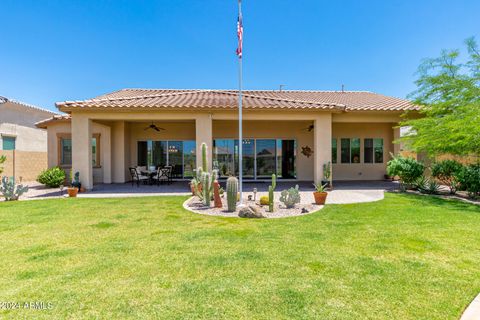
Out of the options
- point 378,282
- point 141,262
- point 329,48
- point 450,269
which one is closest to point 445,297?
point 378,282

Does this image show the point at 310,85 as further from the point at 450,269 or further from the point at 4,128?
the point at 4,128

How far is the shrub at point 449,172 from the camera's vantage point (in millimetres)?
11328

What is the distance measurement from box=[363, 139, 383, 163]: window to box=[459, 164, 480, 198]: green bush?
657 centimetres

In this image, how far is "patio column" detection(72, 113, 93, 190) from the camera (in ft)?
40.9

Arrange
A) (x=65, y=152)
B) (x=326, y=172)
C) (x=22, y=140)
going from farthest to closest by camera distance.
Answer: (x=22, y=140)
(x=65, y=152)
(x=326, y=172)

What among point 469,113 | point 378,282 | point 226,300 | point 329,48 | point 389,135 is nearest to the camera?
point 226,300

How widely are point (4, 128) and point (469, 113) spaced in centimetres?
2651

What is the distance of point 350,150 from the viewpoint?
17.6 m

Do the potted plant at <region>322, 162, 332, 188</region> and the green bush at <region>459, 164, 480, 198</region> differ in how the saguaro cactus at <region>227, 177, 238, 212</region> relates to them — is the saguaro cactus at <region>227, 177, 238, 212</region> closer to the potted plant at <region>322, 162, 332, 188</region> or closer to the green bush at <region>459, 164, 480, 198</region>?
the potted plant at <region>322, 162, 332, 188</region>

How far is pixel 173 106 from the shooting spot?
40.3ft

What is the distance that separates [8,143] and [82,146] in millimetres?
9798

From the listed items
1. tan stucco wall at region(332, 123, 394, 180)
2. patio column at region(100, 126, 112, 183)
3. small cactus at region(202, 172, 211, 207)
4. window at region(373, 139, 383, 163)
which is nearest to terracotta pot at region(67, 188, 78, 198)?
patio column at region(100, 126, 112, 183)

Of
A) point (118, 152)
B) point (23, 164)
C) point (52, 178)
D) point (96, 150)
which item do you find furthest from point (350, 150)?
point (23, 164)

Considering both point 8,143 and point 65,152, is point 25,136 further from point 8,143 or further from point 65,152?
point 65,152
